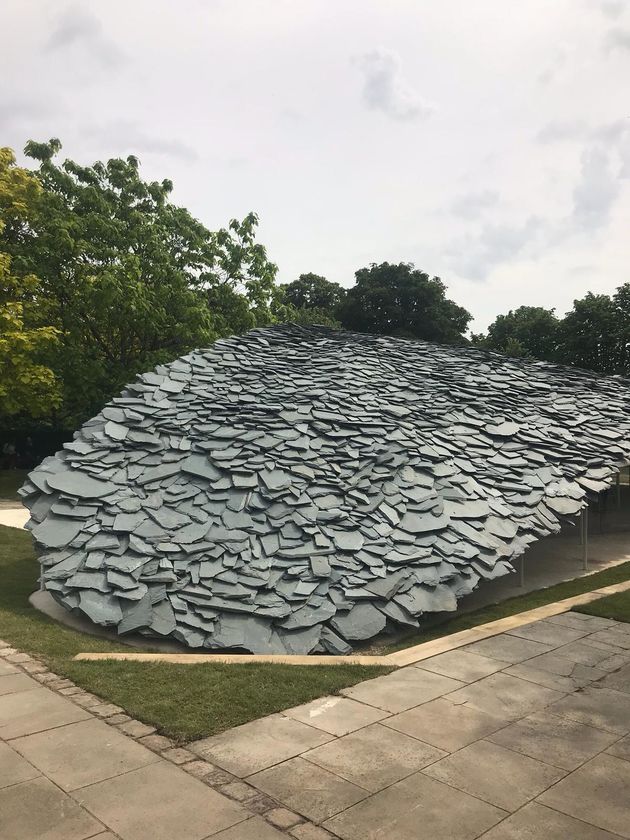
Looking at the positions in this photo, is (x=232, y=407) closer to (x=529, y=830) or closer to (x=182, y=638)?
(x=182, y=638)

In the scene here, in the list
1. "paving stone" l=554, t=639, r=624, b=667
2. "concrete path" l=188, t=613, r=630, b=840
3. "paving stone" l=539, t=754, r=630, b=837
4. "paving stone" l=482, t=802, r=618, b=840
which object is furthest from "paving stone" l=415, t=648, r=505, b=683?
"paving stone" l=482, t=802, r=618, b=840

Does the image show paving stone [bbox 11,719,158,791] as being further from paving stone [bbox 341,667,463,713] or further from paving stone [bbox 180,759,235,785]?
paving stone [bbox 341,667,463,713]

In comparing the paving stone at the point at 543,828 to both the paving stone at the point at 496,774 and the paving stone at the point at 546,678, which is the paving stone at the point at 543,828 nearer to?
the paving stone at the point at 496,774

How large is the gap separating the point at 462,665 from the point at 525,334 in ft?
134

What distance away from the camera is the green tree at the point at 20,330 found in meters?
20.5

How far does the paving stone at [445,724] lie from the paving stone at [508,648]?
5.14 feet

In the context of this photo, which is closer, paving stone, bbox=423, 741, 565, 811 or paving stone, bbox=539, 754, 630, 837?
paving stone, bbox=539, 754, 630, 837

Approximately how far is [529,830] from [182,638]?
4.65m

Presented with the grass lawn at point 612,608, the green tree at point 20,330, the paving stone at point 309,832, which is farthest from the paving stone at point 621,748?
the green tree at point 20,330

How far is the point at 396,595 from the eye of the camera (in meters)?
8.50

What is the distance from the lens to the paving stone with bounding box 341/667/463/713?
6.00 m

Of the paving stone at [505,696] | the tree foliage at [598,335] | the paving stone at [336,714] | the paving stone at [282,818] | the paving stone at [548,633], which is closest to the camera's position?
the paving stone at [282,818]

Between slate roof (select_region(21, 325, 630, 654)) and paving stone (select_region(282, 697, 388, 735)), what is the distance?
1.68 metres

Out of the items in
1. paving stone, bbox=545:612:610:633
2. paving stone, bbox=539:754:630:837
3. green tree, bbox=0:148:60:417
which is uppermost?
green tree, bbox=0:148:60:417
